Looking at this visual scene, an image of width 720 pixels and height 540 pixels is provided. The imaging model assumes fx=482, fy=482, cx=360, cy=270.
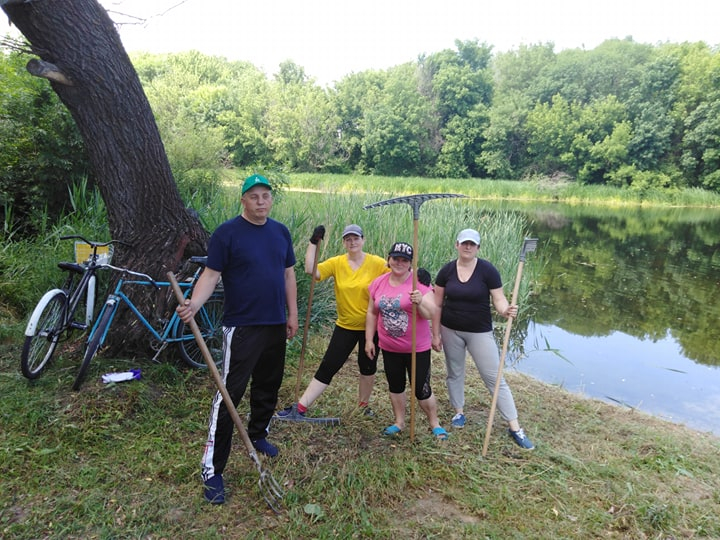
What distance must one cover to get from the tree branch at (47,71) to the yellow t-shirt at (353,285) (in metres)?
2.31

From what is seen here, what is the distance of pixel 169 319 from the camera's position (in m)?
4.07

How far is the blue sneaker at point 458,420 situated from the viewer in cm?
385

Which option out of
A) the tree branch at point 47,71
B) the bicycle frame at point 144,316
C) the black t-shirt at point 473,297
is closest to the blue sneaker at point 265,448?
the bicycle frame at point 144,316

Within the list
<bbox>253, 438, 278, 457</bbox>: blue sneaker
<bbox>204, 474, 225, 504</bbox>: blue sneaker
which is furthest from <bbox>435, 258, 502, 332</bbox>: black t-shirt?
<bbox>204, 474, 225, 504</bbox>: blue sneaker

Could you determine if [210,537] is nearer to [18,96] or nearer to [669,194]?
[18,96]

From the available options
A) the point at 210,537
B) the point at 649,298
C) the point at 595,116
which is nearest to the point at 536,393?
the point at 210,537

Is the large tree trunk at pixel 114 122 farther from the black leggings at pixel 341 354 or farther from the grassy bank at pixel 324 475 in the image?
the black leggings at pixel 341 354

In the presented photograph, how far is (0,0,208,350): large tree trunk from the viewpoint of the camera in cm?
341

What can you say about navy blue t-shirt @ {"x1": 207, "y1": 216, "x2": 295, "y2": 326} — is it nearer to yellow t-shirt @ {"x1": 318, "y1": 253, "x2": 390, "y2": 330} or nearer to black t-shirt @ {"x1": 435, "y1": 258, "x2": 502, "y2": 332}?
yellow t-shirt @ {"x1": 318, "y1": 253, "x2": 390, "y2": 330}

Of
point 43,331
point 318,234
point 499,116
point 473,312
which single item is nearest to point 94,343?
point 43,331

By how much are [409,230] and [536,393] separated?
3785 mm

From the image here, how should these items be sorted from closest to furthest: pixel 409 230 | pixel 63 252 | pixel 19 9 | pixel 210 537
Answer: pixel 210 537, pixel 19 9, pixel 63 252, pixel 409 230

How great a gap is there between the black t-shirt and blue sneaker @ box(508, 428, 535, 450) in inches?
31.7

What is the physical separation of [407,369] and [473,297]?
28.2 inches
